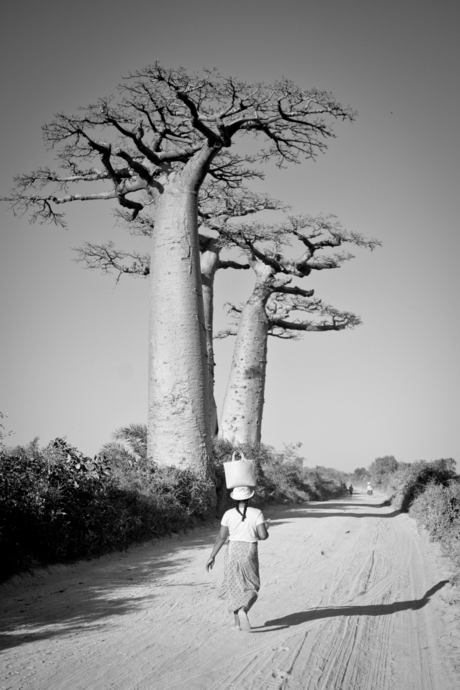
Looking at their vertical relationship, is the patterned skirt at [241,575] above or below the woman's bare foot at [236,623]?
above

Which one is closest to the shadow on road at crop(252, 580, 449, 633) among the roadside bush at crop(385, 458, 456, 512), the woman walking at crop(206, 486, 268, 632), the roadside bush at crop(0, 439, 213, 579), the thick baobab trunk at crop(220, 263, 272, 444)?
the woman walking at crop(206, 486, 268, 632)

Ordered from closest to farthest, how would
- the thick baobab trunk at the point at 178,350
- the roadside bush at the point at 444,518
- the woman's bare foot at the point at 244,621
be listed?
the woman's bare foot at the point at 244,621
the roadside bush at the point at 444,518
the thick baobab trunk at the point at 178,350

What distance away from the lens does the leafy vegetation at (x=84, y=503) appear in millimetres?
5363

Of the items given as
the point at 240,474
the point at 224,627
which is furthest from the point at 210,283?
the point at 224,627

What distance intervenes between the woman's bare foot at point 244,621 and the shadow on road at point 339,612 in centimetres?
6

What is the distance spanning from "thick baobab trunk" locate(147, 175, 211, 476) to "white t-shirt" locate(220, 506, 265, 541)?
498cm

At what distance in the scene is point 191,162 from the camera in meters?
10.1

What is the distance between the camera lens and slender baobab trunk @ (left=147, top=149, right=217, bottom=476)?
9.20m

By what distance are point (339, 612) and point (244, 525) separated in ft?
3.43

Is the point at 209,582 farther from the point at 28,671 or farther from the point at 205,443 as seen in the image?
the point at 205,443

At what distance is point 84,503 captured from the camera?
6246 mm

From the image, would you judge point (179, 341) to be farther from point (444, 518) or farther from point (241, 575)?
point (241, 575)

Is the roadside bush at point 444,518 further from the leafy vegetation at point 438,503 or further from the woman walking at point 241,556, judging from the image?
the woman walking at point 241,556

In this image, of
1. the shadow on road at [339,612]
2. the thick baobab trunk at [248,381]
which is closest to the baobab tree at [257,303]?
the thick baobab trunk at [248,381]
